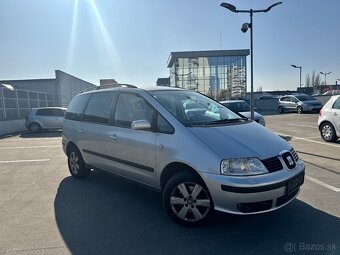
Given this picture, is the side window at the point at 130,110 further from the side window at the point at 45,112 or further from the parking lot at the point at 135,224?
the side window at the point at 45,112

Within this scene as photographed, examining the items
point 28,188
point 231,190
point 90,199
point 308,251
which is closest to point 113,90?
point 90,199

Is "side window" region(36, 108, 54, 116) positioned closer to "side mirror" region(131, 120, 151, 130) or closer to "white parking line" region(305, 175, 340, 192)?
"side mirror" region(131, 120, 151, 130)

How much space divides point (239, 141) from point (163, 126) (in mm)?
1007

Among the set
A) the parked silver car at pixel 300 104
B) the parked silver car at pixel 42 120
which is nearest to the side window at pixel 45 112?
the parked silver car at pixel 42 120

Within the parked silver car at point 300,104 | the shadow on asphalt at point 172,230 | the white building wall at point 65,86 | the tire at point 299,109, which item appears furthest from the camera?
the white building wall at point 65,86

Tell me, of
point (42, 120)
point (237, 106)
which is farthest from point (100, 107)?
point (42, 120)

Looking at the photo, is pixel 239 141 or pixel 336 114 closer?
pixel 239 141

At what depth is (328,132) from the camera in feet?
31.8

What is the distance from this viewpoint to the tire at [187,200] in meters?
3.61

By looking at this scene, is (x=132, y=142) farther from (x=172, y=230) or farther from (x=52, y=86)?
(x=52, y=86)

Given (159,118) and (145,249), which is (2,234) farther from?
(159,118)

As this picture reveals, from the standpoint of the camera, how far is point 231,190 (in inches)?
130

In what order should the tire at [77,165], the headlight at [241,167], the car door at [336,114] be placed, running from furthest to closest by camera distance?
the car door at [336,114] → the tire at [77,165] → the headlight at [241,167]

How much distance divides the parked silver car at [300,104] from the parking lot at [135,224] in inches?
793
